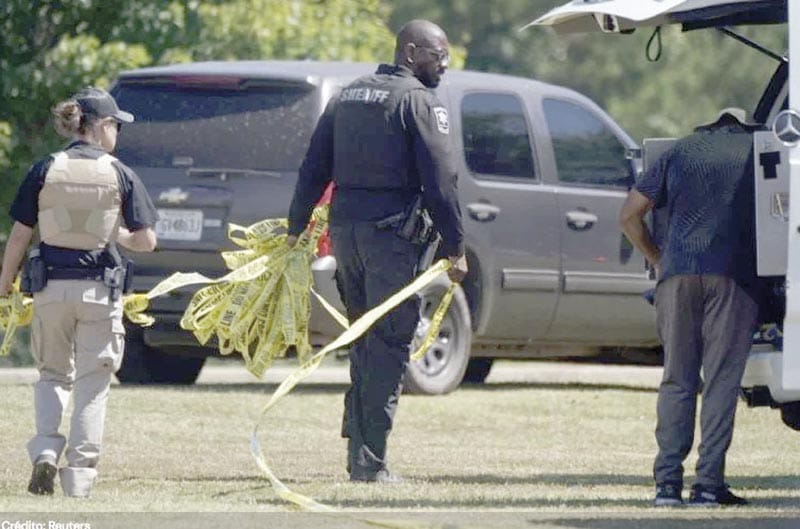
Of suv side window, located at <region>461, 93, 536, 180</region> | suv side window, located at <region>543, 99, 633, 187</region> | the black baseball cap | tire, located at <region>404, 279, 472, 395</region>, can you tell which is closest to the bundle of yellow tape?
the black baseball cap

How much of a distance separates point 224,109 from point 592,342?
291cm

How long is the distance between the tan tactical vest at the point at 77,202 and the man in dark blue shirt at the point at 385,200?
1174 millimetres

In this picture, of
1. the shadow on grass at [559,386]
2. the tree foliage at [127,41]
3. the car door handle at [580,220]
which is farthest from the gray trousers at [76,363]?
the tree foliage at [127,41]

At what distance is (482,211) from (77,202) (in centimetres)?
521

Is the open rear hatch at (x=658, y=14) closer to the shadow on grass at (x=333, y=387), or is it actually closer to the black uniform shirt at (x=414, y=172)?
the black uniform shirt at (x=414, y=172)

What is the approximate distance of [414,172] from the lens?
32.2 feet

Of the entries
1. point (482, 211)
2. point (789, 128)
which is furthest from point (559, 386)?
point (789, 128)

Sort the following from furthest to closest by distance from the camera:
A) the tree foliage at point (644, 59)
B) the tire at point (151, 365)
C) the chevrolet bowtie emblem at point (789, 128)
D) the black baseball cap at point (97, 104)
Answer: the tree foliage at point (644, 59) → the tire at point (151, 365) → the black baseball cap at point (97, 104) → the chevrolet bowtie emblem at point (789, 128)

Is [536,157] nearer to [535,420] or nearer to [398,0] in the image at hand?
[535,420]

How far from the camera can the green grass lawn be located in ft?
29.9

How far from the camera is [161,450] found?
11109 mm

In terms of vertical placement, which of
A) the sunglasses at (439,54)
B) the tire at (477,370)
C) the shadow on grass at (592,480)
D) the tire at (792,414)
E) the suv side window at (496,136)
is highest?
the sunglasses at (439,54)

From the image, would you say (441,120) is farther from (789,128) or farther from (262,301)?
(789,128)

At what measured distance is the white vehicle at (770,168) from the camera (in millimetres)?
8633
